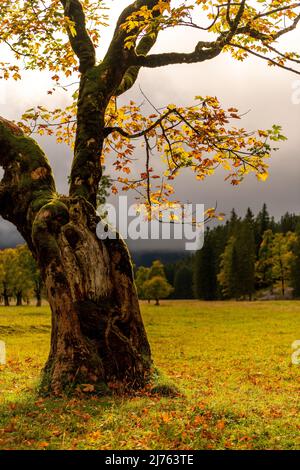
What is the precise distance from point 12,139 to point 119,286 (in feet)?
15.2

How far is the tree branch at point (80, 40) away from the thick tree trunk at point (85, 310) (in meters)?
4.41

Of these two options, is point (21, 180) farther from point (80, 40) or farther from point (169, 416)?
point (169, 416)

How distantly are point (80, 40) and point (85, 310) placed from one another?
7743 mm

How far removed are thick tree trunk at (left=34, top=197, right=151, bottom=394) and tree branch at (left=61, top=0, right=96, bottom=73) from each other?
4411mm

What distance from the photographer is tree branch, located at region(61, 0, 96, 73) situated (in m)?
13.4

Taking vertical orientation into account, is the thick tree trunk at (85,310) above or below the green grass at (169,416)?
above

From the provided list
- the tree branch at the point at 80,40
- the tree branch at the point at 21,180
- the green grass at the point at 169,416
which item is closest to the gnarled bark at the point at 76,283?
the tree branch at the point at 21,180

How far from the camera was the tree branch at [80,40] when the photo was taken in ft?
44.0

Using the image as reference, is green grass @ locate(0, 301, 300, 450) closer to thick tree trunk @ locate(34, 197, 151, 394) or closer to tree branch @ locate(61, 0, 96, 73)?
thick tree trunk @ locate(34, 197, 151, 394)

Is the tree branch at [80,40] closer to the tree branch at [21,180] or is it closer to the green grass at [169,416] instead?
the tree branch at [21,180]

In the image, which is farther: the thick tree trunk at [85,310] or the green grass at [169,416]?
the thick tree trunk at [85,310]

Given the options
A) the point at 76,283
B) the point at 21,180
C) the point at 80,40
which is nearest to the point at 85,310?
Answer: the point at 76,283

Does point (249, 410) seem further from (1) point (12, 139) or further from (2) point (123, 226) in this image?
(1) point (12, 139)

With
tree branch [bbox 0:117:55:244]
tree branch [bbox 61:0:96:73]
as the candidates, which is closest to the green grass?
tree branch [bbox 0:117:55:244]
